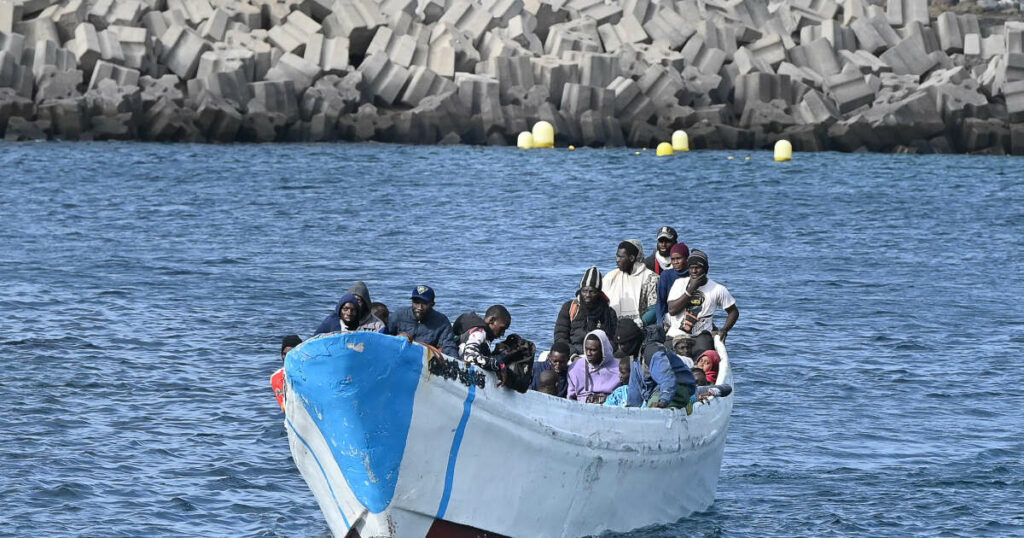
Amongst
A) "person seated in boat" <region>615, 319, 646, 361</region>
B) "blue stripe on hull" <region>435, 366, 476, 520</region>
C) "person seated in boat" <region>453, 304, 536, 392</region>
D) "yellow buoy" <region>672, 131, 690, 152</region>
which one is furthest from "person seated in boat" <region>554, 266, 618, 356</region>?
"yellow buoy" <region>672, 131, 690, 152</region>

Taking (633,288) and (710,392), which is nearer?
(710,392)

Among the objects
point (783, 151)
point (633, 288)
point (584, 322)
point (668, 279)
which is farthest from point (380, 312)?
point (783, 151)

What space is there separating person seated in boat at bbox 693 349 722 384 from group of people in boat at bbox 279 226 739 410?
1 centimetres

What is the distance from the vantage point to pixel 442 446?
12.4 metres

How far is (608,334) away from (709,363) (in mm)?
1673

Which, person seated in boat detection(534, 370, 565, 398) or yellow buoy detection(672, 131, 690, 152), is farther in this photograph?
yellow buoy detection(672, 131, 690, 152)

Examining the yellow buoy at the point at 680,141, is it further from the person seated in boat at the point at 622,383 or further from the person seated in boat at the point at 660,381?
the person seated in boat at the point at 660,381

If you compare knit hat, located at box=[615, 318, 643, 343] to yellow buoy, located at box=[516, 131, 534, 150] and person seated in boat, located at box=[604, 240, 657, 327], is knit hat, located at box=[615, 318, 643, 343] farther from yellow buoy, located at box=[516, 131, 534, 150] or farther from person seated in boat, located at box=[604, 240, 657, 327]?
yellow buoy, located at box=[516, 131, 534, 150]

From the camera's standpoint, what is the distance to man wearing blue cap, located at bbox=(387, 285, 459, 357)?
14477 millimetres

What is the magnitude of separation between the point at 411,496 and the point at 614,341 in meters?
4.38

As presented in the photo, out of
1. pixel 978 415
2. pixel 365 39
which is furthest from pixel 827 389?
pixel 365 39

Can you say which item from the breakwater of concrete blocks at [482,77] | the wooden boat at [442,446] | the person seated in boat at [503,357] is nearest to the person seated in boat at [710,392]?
the wooden boat at [442,446]

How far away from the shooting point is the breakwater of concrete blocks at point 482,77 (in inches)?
2484

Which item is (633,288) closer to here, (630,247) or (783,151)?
(630,247)
